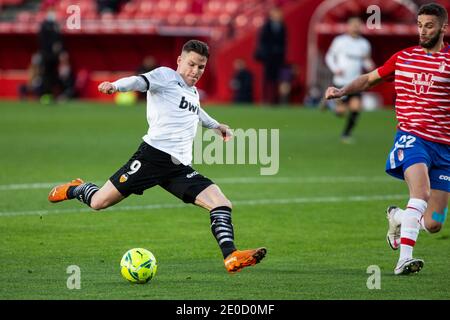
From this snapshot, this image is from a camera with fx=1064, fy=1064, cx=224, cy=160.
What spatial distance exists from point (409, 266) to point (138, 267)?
2165mm

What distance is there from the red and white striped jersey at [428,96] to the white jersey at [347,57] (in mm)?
13255

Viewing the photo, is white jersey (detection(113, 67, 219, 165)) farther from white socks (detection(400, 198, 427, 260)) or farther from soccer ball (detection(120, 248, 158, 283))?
white socks (detection(400, 198, 427, 260))

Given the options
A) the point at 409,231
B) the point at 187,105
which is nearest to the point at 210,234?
the point at 187,105

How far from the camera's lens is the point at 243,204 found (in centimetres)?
1320

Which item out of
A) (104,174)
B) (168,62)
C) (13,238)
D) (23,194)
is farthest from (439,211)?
(168,62)

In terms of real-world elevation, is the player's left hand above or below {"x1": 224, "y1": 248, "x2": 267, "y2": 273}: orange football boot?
above

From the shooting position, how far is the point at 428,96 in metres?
8.91

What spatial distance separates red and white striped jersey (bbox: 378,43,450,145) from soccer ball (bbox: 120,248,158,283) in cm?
249

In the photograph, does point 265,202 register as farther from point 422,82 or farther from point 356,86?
point 422,82

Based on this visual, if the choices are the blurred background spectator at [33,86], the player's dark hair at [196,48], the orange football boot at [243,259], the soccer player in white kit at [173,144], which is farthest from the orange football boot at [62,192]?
the blurred background spectator at [33,86]

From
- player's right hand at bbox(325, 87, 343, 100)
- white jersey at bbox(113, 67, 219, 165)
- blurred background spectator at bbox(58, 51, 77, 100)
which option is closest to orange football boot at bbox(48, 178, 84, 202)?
white jersey at bbox(113, 67, 219, 165)

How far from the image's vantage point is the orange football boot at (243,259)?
27.1 feet

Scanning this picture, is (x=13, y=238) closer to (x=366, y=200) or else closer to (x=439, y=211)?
(x=439, y=211)

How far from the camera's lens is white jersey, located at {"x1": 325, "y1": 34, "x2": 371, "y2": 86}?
22234 millimetres
